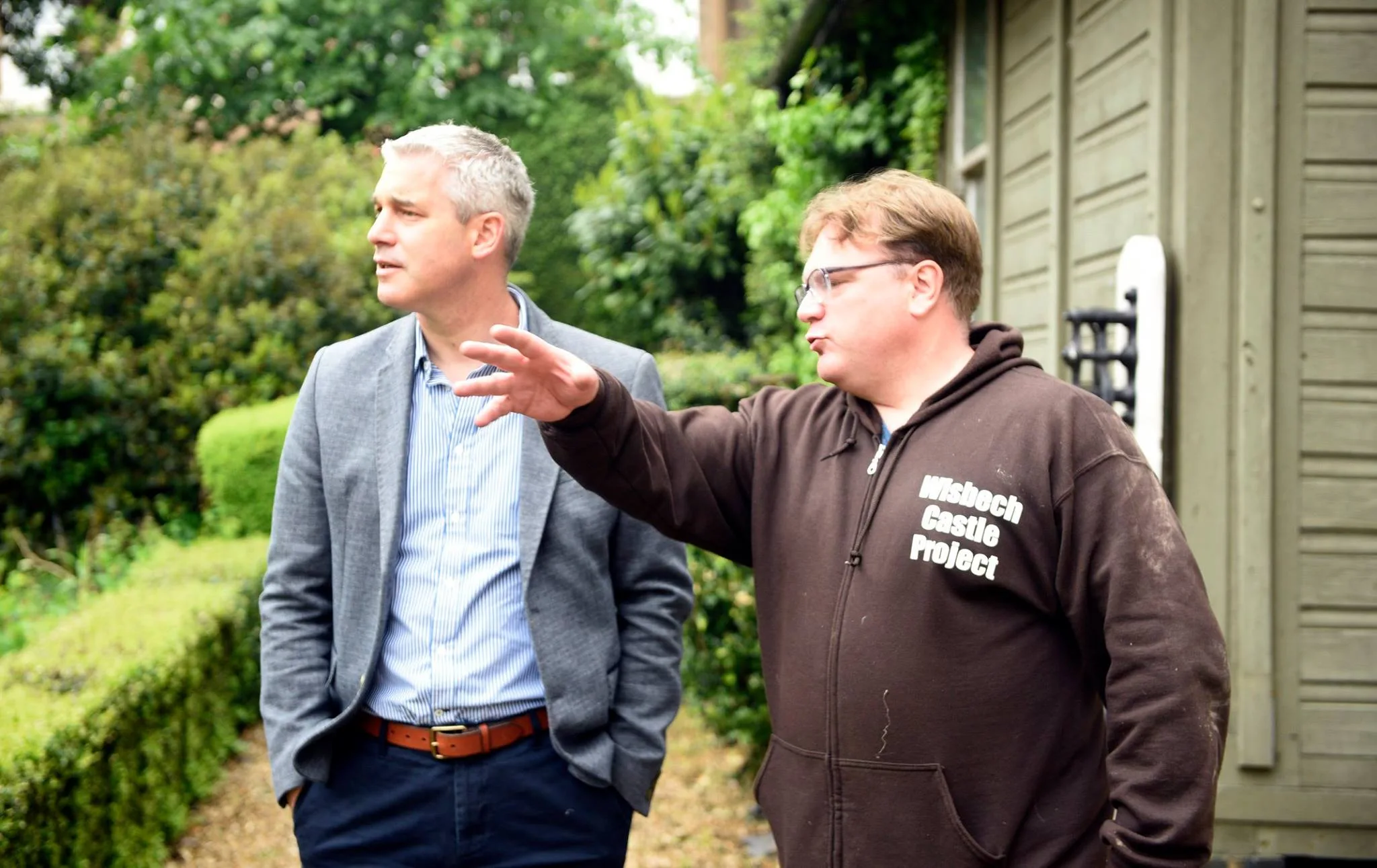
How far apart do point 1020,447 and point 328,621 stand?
1495 millimetres

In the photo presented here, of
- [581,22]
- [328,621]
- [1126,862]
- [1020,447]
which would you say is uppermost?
[581,22]

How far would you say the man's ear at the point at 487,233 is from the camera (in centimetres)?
271

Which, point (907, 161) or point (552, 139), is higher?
point (552, 139)

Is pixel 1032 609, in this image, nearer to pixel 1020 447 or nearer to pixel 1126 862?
pixel 1020 447

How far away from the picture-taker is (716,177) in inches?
471

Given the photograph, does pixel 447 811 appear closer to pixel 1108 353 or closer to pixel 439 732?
pixel 439 732

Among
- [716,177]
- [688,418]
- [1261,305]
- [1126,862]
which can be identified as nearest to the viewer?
[1126,862]

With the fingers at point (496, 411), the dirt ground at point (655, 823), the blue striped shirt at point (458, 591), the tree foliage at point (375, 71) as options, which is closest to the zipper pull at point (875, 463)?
the fingers at point (496, 411)

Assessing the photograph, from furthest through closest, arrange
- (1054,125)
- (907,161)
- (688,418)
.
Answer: (907,161), (1054,125), (688,418)

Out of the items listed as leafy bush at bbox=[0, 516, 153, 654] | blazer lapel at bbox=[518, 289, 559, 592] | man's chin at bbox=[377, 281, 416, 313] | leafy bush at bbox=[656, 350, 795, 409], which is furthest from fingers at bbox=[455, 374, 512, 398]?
leafy bush at bbox=[656, 350, 795, 409]

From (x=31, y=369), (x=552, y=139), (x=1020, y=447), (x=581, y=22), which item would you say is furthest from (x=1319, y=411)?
(x=581, y=22)

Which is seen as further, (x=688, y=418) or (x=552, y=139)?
(x=552, y=139)

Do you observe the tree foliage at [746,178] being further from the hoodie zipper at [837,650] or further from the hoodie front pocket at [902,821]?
the hoodie front pocket at [902,821]

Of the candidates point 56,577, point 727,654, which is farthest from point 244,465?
point 727,654
